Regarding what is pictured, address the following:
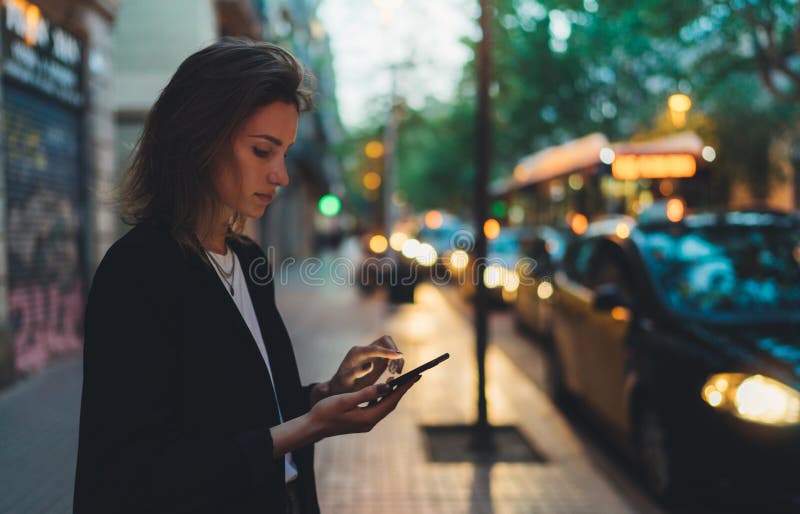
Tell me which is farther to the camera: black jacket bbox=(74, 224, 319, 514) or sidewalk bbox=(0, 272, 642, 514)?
sidewalk bbox=(0, 272, 642, 514)

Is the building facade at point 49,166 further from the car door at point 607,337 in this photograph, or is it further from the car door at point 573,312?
the car door at point 607,337

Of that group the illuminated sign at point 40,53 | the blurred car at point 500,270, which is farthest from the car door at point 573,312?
the blurred car at point 500,270

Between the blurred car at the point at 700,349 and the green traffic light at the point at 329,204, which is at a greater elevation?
the green traffic light at the point at 329,204

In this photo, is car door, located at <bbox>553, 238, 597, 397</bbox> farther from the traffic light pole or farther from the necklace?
the necklace

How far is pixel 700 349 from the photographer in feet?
16.1

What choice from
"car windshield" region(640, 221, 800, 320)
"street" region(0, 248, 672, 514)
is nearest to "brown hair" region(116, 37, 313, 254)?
"street" region(0, 248, 672, 514)

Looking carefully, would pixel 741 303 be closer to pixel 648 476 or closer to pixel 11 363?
pixel 648 476

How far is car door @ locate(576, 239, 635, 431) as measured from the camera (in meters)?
5.87

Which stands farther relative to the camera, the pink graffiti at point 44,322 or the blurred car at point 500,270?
the blurred car at point 500,270

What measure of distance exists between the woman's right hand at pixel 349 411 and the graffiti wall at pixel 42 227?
773 centimetres

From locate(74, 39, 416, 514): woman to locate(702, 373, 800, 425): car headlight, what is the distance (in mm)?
3191

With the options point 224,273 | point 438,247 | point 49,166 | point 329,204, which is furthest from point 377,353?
point 438,247

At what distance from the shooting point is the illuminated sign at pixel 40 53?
27.3ft

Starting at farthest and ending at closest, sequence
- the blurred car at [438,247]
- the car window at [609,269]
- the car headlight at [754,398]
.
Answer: the blurred car at [438,247], the car window at [609,269], the car headlight at [754,398]
